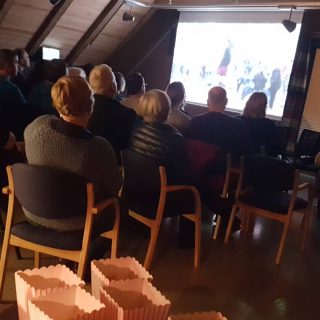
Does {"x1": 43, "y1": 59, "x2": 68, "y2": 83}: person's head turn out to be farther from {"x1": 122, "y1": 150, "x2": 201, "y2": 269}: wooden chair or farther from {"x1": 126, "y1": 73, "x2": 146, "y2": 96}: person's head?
{"x1": 122, "y1": 150, "x2": 201, "y2": 269}: wooden chair

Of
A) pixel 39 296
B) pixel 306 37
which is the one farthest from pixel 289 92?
pixel 39 296

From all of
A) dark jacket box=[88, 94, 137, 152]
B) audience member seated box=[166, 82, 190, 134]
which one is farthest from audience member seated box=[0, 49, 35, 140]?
audience member seated box=[166, 82, 190, 134]

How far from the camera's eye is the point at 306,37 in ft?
18.9

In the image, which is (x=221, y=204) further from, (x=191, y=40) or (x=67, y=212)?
(x=191, y=40)

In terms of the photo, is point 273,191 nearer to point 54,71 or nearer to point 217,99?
point 217,99

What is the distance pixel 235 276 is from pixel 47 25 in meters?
5.37

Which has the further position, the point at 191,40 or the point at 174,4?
the point at 191,40

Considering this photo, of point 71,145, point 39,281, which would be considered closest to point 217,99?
point 71,145

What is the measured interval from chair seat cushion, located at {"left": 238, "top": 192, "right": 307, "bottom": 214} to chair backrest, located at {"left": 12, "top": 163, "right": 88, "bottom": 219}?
151 cm

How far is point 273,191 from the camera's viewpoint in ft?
10.2

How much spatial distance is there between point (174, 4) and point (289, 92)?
240 centimetres

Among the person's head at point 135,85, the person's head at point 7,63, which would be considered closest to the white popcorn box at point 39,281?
the person's head at point 7,63

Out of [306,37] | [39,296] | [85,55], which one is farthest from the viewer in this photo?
[85,55]

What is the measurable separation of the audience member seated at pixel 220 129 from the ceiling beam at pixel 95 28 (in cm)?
410
